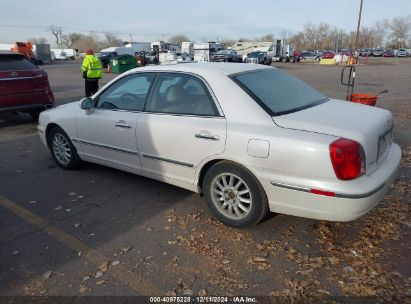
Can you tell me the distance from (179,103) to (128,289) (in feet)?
6.46

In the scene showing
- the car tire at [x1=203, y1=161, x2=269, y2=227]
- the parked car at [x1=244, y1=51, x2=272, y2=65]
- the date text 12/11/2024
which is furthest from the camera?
the parked car at [x1=244, y1=51, x2=272, y2=65]

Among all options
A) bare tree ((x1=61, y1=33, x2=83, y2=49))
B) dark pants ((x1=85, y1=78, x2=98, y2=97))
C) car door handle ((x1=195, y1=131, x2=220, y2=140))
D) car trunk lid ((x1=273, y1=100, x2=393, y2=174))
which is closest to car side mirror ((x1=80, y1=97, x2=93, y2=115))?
car door handle ((x1=195, y1=131, x2=220, y2=140))

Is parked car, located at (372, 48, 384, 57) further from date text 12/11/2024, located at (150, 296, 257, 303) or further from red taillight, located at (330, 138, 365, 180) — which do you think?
date text 12/11/2024, located at (150, 296, 257, 303)

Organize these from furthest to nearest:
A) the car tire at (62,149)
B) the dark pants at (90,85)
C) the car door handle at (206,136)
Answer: the dark pants at (90,85)
the car tire at (62,149)
the car door handle at (206,136)

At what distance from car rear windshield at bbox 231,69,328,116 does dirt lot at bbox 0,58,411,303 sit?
1181 mm

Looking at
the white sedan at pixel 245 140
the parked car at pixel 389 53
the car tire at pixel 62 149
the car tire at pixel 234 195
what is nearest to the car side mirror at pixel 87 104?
the white sedan at pixel 245 140

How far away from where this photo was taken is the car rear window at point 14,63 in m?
8.16

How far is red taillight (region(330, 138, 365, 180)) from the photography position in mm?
2850

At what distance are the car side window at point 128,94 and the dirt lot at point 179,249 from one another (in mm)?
1081

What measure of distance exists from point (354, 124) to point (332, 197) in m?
0.72

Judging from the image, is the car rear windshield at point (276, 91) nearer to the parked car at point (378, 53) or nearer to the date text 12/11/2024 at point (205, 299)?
the date text 12/11/2024 at point (205, 299)

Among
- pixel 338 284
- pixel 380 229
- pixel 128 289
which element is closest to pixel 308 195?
pixel 338 284

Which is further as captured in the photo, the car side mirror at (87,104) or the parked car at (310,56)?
the parked car at (310,56)

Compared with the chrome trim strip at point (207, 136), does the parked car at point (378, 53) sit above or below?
below
